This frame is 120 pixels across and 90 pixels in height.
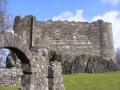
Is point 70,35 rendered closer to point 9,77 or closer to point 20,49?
point 9,77

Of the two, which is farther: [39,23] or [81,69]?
[39,23]

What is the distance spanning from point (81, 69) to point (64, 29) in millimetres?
12019

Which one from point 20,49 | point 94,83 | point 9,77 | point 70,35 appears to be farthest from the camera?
point 70,35

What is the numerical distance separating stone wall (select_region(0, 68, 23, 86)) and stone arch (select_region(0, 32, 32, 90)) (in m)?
15.3

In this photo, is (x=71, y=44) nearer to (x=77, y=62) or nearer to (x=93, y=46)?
(x=93, y=46)

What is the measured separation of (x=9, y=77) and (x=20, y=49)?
663 inches

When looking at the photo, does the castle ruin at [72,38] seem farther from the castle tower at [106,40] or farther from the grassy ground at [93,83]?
the grassy ground at [93,83]

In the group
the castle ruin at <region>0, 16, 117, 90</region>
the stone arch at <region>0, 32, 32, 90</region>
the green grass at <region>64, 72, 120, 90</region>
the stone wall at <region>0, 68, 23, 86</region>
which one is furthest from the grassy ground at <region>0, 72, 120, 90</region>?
the castle ruin at <region>0, 16, 117, 90</region>

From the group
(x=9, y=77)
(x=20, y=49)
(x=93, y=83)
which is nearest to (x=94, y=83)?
(x=93, y=83)

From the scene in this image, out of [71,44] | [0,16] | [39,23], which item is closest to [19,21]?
[39,23]

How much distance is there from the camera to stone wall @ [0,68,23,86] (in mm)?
33188

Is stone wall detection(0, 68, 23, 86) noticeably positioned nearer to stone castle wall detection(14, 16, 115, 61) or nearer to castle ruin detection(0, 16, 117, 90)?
castle ruin detection(0, 16, 117, 90)

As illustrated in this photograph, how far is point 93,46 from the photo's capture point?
61.5 meters

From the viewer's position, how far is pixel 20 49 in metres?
16.9
